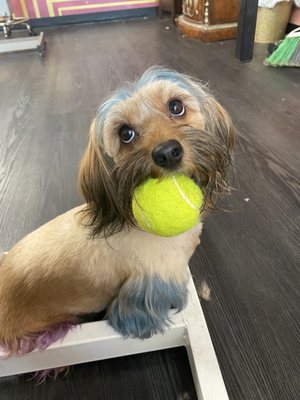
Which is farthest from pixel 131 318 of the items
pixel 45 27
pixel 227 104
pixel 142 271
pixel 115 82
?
pixel 45 27

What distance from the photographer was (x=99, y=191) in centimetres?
75

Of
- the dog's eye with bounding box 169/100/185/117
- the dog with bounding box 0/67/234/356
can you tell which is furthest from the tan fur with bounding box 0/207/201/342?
the dog's eye with bounding box 169/100/185/117

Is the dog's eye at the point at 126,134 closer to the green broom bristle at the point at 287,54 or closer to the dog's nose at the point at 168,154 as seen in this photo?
the dog's nose at the point at 168,154

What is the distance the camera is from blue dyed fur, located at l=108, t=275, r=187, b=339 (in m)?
0.78

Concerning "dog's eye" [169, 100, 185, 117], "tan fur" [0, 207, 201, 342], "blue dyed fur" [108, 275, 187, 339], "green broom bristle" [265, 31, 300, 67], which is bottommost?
"green broom bristle" [265, 31, 300, 67]

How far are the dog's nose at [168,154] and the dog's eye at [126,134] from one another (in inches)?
3.4

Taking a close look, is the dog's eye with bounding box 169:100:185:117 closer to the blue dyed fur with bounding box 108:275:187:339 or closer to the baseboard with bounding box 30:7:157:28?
the blue dyed fur with bounding box 108:275:187:339

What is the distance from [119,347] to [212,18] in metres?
2.87

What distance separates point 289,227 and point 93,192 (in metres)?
0.71

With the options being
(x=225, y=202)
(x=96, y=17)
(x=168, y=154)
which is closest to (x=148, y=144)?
(x=168, y=154)

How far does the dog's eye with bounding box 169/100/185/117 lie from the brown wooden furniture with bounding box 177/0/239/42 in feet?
8.48

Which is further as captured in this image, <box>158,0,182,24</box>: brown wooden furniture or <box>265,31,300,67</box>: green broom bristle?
<box>158,0,182,24</box>: brown wooden furniture

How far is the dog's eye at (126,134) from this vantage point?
2.18ft

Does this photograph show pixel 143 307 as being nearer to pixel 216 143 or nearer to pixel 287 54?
pixel 216 143
